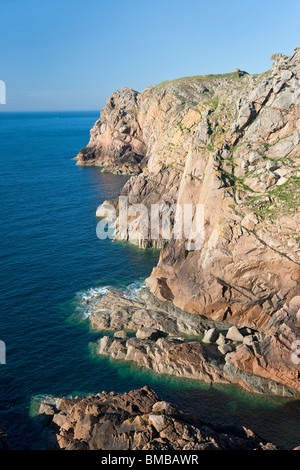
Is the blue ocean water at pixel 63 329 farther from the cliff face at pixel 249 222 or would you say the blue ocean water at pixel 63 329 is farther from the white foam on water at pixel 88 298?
the cliff face at pixel 249 222

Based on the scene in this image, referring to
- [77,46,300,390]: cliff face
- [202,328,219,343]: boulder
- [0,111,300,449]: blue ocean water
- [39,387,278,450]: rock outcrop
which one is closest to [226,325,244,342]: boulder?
[202,328,219,343]: boulder

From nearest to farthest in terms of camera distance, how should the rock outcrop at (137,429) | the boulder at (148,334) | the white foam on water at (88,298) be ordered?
the rock outcrop at (137,429) → the boulder at (148,334) → the white foam on water at (88,298)

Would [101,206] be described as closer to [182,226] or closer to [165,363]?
[182,226]

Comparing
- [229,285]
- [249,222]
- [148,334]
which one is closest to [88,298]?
[148,334]

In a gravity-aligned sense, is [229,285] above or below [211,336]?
above

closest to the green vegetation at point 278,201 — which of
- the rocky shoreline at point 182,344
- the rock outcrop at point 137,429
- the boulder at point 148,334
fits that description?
the rocky shoreline at point 182,344

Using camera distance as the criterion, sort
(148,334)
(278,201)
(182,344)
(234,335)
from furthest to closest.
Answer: (278,201), (148,334), (234,335), (182,344)

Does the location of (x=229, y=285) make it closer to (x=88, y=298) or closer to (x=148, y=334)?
(x=148, y=334)
